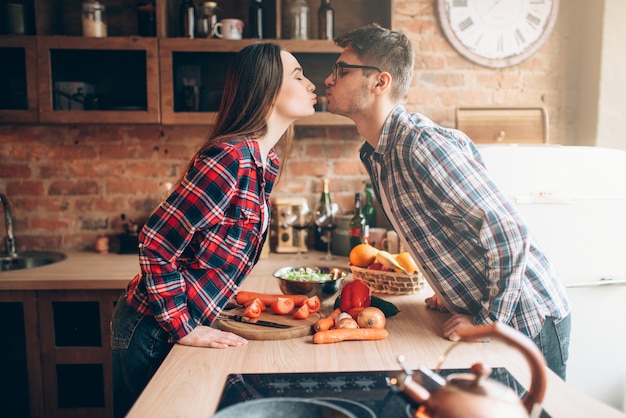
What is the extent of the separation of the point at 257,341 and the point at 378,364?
0.34 metres

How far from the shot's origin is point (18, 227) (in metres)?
3.04

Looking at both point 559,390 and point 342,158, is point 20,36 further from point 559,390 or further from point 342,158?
point 559,390

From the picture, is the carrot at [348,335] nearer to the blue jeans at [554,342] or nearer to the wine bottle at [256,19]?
the blue jeans at [554,342]

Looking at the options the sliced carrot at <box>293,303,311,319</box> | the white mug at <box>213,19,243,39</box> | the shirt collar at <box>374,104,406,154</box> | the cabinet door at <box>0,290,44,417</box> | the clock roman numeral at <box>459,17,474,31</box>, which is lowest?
the cabinet door at <box>0,290,44,417</box>

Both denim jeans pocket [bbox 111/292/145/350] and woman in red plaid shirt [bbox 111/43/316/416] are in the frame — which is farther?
denim jeans pocket [bbox 111/292/145/350]

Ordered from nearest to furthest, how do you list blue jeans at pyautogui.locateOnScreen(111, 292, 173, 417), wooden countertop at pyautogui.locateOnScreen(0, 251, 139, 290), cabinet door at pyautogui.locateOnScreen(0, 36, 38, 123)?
blue jeans at pyautogui.locateOnScreen(111, 292, 173, 417) → wooden countertop at pyautogui.locateOnScreen(0, 251, 139, 290) → cabinet door at pyautogui.locateOnScreen(0, 36, 38, 123)

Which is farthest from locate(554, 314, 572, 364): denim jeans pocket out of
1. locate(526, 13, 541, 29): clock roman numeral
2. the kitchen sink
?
the kitchen sink

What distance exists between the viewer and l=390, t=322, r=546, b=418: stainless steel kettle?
0.72 meters

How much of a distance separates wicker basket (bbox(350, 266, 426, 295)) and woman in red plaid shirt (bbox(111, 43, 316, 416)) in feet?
1.62

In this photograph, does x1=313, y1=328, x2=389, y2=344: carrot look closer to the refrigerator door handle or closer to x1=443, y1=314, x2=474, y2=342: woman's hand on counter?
x1=443, y1=314, x2=474, y2=342: woman's hand on counter

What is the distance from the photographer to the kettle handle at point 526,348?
73cm

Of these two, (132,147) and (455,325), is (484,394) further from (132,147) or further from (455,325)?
(132,147)

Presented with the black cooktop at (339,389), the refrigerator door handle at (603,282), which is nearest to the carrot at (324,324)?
the black cooktop at (339,389)

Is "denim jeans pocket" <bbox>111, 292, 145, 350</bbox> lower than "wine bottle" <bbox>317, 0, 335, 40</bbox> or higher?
lower
